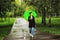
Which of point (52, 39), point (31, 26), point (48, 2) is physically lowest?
point (52, 39)

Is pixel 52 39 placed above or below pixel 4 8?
below

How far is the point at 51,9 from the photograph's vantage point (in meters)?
30.5

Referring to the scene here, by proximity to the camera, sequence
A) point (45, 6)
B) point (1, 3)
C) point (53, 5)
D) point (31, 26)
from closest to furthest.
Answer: point (31, 26)
point (1, 3)
point (53, 5)
point (45, 6)

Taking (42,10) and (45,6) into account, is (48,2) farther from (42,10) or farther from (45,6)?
(42,10)

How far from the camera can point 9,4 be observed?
29.6 meters

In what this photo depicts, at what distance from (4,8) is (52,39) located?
14.2 m

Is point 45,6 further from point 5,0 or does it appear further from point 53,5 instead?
point 5,0

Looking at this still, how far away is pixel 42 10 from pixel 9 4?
25.8ft

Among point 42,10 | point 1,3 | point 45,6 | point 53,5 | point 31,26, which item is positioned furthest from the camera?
point 42,10

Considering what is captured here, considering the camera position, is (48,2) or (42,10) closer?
(48,2)

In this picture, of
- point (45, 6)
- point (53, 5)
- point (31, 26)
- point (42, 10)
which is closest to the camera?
point (31, 26)

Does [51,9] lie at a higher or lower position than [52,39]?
higher

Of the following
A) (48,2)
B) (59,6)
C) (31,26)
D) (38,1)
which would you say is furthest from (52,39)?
(38,1)

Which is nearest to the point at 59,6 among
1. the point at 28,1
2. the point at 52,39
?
the point at 28,1
